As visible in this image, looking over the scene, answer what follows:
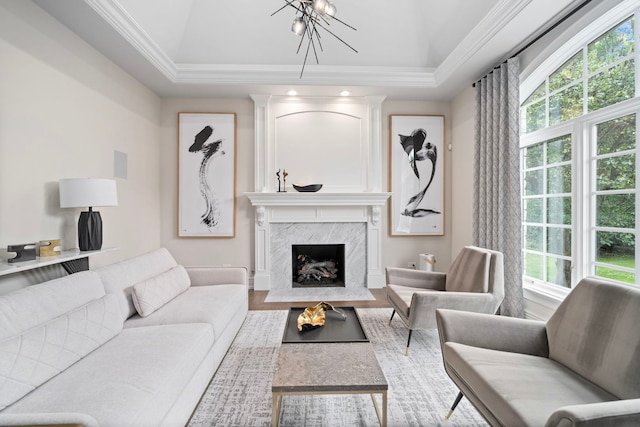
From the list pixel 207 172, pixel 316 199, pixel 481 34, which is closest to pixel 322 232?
pixel 316 199

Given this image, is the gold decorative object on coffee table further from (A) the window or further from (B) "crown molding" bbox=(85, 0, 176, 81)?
(B) "crown molding" bbox=(85, 0, 176, 81)

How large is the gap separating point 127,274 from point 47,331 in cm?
91

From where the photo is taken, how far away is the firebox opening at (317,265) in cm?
476

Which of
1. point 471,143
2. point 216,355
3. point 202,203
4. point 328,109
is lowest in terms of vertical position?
point 216,355

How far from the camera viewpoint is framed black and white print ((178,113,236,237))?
448 cm

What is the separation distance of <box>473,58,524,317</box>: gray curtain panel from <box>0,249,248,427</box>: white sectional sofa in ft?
9.18

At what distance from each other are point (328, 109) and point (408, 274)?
8.73 feet

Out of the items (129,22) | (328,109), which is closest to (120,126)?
(129,22)

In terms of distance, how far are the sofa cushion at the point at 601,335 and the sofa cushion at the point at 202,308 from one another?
6.86 feet

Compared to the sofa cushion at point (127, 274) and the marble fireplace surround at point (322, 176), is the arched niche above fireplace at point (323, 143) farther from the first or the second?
the sofa cushion at point (127, 274)

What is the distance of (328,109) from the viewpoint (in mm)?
4547

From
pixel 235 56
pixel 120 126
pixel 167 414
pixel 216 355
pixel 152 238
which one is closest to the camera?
pixel 167 414

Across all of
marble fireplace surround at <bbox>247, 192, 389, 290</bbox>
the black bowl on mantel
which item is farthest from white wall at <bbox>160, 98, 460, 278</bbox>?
the black bowl on mantel

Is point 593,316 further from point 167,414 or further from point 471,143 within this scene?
point 471,143
